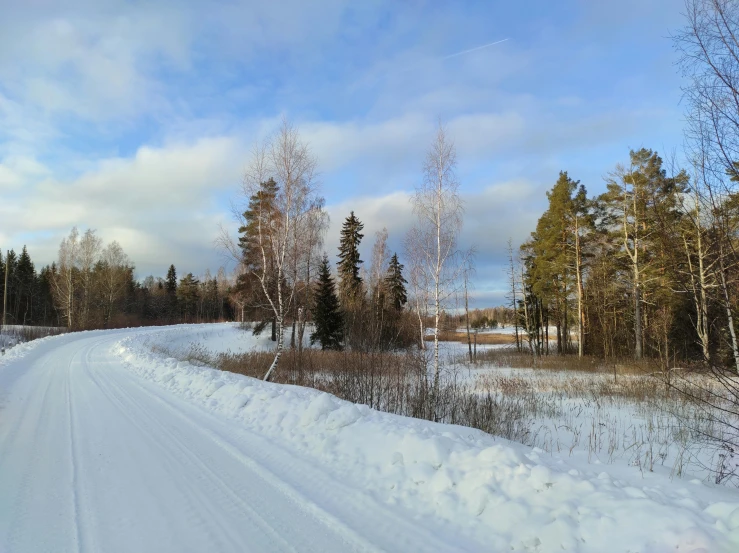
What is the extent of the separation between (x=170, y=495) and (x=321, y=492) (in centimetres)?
154

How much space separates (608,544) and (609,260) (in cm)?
2932

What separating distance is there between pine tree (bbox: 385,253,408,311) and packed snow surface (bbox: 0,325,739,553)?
25777 mm

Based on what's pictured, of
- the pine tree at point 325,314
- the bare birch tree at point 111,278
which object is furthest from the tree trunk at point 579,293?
the bare birch tree at point 111,278

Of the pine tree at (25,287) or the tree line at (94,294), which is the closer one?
the tree line at (94,294)

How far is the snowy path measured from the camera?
330cm

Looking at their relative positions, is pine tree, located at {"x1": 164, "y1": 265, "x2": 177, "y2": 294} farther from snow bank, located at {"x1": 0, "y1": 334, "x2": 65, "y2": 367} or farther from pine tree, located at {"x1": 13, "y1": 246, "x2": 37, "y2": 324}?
snow bank, located at {"x1": 0, "y1": 334, "x2": 65, "y2": 367}

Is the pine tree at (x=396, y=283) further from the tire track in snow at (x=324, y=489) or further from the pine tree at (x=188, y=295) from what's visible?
the pine tree at (x=188, y=295)

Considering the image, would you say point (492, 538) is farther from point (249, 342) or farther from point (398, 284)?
point (249, 342)

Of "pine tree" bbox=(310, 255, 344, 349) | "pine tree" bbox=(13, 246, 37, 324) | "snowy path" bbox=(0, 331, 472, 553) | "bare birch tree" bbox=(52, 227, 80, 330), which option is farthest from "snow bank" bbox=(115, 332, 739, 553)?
"pine tree" bbox=(13, 246, 37, 324)

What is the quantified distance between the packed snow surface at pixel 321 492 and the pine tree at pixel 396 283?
25.8 m

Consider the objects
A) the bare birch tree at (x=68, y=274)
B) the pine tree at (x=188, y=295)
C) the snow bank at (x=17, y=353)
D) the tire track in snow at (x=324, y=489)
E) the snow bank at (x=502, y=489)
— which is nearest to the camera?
the snow bank at (x=502, y=489)

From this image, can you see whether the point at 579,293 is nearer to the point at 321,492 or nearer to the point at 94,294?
the point at 321,492

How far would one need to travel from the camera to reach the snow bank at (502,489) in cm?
303

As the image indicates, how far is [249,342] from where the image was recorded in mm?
37031
